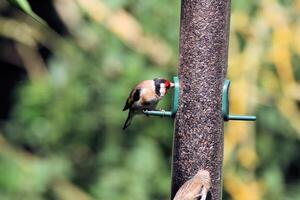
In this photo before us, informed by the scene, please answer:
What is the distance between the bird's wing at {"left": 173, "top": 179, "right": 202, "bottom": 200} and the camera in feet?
16.1

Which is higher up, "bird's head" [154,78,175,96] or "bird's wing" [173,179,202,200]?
"bird's head" [154,78,175,96]

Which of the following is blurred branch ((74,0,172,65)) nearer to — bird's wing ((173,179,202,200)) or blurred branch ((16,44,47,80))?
blurred branch ((16,44,47,80))

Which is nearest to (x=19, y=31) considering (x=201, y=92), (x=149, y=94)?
(x=149, y=94)

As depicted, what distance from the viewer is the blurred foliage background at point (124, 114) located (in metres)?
7.60

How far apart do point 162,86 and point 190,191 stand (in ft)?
2.37

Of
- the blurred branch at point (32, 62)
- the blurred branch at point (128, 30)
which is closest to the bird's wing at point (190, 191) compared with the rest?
the blurred branch at point (128, 30)

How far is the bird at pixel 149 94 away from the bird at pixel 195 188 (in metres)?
0.56

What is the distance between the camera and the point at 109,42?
8.05 metres

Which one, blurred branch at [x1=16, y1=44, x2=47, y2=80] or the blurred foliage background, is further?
blurred branch at [x1=16, y1=44, x2=47, y2=80]

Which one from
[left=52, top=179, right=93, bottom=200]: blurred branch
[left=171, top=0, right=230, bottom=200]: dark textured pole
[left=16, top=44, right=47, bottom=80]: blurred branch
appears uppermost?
[left=16, top=44, right=47, bottom=80]: blurred branch

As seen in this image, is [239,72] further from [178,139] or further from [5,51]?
[5,51]

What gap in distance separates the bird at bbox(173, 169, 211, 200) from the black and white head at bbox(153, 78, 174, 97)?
54 centimetres

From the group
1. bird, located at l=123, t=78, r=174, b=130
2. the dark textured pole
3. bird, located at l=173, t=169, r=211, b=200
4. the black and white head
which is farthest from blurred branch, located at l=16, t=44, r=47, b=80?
bird, located at l=173, t=169, r=211, b=200

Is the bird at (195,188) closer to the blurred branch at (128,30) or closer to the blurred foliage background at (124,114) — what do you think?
the blurred foliage background at (124,114)
